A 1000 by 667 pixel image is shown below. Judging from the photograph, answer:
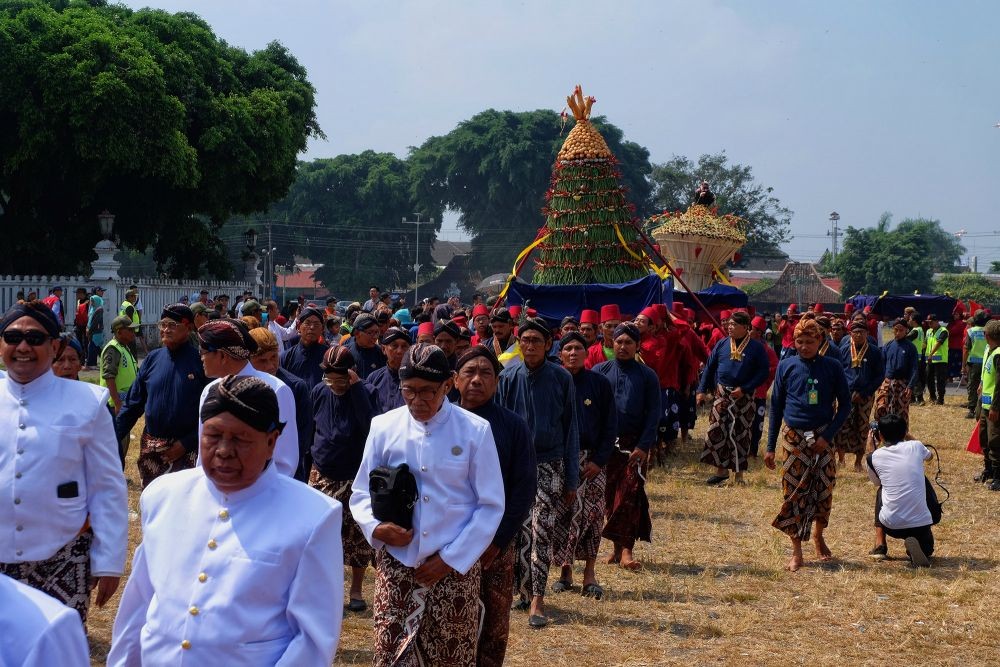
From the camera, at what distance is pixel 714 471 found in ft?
43.5

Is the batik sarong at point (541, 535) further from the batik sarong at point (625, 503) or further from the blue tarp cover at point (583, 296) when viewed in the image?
the blue tarp cover at point (583, 296)

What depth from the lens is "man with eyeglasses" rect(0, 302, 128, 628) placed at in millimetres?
4363

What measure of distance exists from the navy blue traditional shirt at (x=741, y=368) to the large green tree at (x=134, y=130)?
2057 cm

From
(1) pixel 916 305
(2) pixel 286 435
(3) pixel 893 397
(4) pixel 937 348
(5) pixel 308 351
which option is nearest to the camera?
(2) pixel 286 435

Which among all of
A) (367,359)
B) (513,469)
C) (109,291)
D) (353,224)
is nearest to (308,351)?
(367,359)

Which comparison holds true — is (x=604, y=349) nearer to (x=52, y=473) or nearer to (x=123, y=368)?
(x=123, y=368)

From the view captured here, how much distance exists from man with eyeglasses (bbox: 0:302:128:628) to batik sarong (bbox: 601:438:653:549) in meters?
4.79

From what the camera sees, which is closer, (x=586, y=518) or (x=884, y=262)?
(x=586, y=518)

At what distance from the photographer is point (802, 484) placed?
8.70m

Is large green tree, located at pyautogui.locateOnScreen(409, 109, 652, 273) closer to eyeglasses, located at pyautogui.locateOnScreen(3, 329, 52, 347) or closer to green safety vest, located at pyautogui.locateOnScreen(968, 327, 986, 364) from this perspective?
green safety vest, located at pyautogui.locateOnScreen(968, 327, 986, 364)

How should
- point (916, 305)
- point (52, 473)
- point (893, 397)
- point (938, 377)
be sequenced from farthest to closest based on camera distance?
1. point (916, 305)
2. point (938, 377)
3. point (893, 397)
4. point (52, 473)

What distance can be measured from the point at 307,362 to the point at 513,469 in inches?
165

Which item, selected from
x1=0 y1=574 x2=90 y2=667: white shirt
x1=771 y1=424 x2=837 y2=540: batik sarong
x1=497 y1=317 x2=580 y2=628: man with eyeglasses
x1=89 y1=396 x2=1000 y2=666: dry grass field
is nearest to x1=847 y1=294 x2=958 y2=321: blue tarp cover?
x1=89 y1=396 x2=1000 y2=666: dry grass field

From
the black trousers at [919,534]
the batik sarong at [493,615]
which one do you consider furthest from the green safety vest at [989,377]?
the batik sarong at [493,615]
